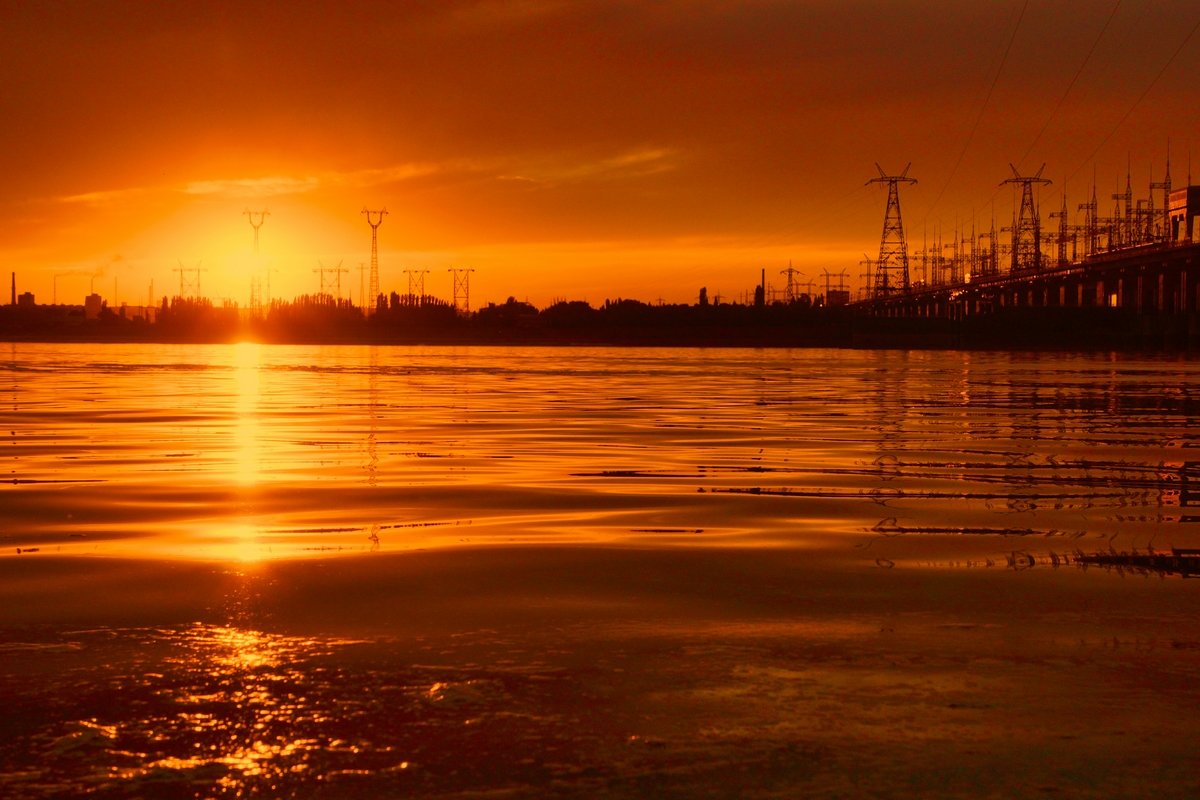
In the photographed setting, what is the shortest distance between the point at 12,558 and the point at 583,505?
514cm

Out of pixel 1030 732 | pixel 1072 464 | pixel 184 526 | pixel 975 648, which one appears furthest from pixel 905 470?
pixel 1030 732

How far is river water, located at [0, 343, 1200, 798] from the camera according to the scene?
5.09 meters

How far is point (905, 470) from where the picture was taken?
16.6m

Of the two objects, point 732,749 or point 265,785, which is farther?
point 732,749

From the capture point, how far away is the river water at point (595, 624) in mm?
5086

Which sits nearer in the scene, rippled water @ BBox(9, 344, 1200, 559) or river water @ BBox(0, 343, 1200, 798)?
river water @ BBox(0, 343, 1200, 798)

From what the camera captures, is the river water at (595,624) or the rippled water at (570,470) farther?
the rippled water at (570,470)

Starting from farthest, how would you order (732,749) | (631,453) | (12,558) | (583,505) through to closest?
(631,453), (583,505), (12,558), (732,749)

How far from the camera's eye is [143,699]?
5.84 metres

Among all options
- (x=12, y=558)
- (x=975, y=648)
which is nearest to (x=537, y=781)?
(x=975, y=648)

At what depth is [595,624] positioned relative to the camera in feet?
24.6

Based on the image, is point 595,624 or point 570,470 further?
point 570,470

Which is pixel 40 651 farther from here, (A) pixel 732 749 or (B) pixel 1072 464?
(B) pixel 1072 464

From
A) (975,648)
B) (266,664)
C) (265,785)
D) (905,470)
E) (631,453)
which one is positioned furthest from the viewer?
(631,453)
